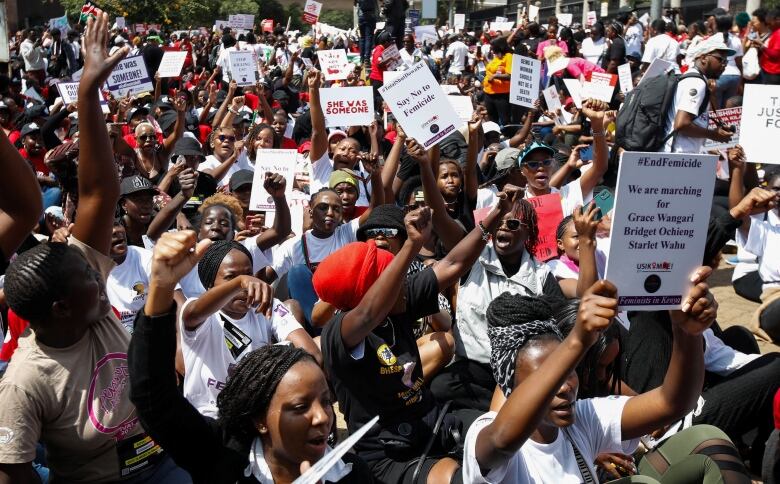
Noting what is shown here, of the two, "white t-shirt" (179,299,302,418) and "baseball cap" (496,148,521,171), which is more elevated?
"white t-shirt" (179,299,302,418)

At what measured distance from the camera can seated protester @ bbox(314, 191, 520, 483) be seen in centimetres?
328

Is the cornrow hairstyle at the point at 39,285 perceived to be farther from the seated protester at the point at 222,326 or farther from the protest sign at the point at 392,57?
the protest sign at the point at 392,57

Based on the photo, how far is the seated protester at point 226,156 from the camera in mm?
8047

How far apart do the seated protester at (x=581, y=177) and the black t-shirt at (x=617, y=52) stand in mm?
9439

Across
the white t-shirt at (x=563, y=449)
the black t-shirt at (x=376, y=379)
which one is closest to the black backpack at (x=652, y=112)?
the black t-shirt at (x=376, y=379)

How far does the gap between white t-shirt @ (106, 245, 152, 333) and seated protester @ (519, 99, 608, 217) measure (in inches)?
116

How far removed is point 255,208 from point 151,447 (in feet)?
12.0

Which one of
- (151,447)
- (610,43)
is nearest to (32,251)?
(151,447)

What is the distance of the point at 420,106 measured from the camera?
6.30 meters

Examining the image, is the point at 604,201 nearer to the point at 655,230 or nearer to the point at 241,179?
the point at 241,179

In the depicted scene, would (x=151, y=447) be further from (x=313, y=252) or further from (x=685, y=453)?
(x=313, y=252)

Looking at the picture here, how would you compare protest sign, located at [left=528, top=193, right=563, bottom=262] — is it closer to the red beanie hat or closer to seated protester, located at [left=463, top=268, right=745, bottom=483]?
the red beanie hat

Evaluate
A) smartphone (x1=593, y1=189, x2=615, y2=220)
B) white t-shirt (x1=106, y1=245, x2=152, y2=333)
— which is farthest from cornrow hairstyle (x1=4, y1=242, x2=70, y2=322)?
smartphone (x1=593, y1=189, x2=615, y2=220)

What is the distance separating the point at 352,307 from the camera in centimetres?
360
